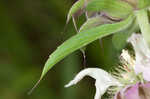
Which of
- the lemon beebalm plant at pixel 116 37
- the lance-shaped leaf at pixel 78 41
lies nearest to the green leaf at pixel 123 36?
the lemon beebalm plant at pixel 116 37

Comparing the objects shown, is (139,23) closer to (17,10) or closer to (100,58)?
(100,58)

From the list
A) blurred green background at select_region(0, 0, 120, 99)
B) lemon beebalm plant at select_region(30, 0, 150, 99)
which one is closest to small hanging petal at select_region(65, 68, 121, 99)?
lemon beebalm plant at select_region(30, 0, 150, 99)

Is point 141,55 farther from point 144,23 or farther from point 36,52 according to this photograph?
point 36,52

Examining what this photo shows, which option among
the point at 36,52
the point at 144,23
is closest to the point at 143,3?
the point at 144,23

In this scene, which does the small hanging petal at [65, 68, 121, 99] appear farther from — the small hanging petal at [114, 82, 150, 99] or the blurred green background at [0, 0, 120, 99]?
the blurred green background at [0, 0, 120, 99]

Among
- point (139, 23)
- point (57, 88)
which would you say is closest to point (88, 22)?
point (139, 23)
